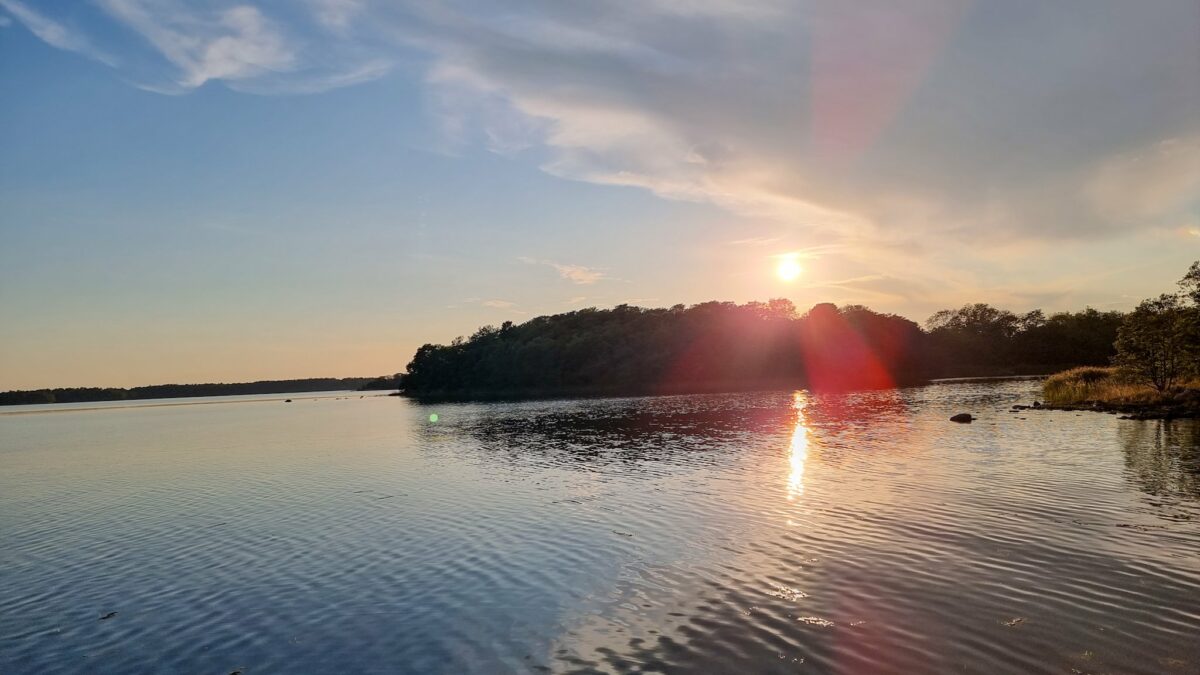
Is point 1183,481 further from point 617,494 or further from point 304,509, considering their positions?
point 304,509

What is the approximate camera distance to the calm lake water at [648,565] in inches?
514

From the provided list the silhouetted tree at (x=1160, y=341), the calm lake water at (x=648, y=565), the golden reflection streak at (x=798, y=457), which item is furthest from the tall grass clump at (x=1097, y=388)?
the golden reflection streak at (x=798, y=457)

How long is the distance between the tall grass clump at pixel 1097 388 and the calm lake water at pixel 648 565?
17844mm

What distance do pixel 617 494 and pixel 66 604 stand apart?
20630 millimetres

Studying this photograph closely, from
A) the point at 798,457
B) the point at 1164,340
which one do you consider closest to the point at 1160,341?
the point at 1164,340

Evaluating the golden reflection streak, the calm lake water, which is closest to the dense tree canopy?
the calm lake water

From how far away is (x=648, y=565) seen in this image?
19.2 meters

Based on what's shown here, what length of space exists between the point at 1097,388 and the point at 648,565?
2696 inches

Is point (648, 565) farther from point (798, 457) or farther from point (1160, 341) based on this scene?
Answer: point (1160, 341)

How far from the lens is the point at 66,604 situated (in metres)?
18.7

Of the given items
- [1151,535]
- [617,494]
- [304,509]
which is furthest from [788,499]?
[304,509]

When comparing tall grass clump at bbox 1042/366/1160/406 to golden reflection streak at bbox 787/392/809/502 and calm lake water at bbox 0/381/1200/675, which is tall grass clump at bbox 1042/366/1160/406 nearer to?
calm lake water at bbox 0/381/1200/675

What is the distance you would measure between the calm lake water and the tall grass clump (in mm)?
17844

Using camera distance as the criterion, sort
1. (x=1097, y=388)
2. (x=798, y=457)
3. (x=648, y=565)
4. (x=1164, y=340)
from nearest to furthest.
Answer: (x=648, y=565), (x=798, y=457), (x=1164, y=340), (x=1097, y=388)
